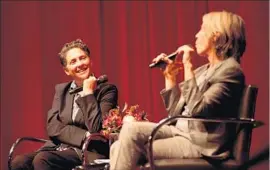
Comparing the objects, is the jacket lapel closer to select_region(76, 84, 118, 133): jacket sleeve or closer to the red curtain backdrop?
select_region(76, 84, 118, 133): jacket sleeve

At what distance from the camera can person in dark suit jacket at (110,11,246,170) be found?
271 cm

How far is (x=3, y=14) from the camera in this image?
5.01m

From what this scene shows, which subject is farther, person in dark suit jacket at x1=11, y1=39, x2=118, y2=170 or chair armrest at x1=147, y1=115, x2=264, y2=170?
person in dark suit jacket at x1=11, y1=39, x2=118, y2=170

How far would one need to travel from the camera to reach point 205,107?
8.96ft

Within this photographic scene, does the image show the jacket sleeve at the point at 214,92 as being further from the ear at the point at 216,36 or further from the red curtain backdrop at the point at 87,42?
the red curtain backdrop at the point at 87,42

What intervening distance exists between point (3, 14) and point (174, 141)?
2701 mm

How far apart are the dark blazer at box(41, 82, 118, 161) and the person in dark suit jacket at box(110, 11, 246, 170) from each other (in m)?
0.58

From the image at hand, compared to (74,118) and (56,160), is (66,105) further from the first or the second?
(56,160)

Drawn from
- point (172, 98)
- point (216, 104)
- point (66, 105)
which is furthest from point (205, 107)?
point (66, 105)

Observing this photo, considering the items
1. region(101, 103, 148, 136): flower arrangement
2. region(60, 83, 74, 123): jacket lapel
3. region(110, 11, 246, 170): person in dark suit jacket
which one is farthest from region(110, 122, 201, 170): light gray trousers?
region(60, 83, 74, 123): jacket lapel

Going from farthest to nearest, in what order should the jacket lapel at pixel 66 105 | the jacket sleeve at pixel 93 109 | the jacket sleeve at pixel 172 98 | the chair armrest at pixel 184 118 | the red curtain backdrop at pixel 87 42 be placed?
the red curtain backdrop at pixel 87 42 → the jacket lapel at pixel 66 105 → the jacket sleeve at pixel 93 109 → the jacket sleeve at pixel 172 98 → the chair armrest at pixel 184 118

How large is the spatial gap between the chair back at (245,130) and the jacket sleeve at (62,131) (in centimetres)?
99

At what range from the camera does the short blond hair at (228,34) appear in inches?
113

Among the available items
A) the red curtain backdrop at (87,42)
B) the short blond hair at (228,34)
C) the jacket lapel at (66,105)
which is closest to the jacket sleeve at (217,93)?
the short blond hair at (228,34)
